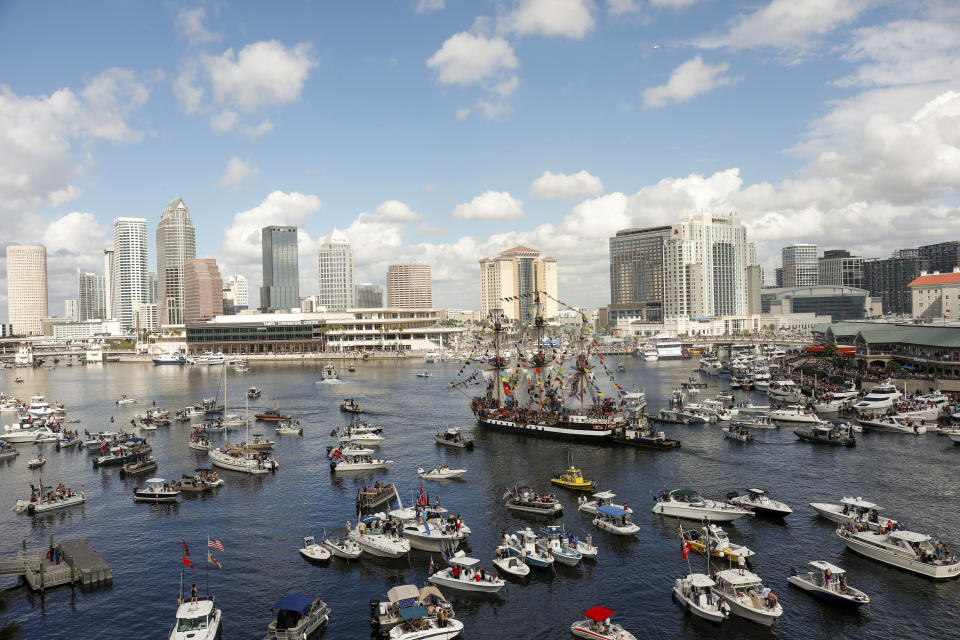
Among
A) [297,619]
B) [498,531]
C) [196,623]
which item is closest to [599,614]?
[498,531]

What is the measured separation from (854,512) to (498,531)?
25.1 meters

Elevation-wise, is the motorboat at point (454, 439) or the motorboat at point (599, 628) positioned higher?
the motorboat at point (454, 439)

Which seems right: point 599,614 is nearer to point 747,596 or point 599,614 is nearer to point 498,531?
point 747,596

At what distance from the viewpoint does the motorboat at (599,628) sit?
29750 millimetres

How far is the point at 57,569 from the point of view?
37719 mm

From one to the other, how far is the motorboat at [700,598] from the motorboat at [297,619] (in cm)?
1906

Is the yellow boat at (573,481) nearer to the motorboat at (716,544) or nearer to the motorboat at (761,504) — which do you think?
the motorboat at (761,504)

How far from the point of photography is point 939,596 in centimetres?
3388

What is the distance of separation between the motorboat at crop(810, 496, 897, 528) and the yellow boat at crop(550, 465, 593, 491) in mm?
17455

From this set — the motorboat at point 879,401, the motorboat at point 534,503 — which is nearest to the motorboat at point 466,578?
the motorboat at point 534,503

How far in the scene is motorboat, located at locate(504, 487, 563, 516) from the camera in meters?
47.5

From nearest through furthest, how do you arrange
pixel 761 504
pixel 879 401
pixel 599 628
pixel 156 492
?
pixel 599 628 < pixel 761 504 < pixel 156 492 < pixel 879 401

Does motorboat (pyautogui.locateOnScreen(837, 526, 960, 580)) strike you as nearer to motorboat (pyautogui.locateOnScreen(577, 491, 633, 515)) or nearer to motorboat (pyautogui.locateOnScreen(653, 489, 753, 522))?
motorboat (pyautogui.locateOnScreen(653, 489, 753, 522))

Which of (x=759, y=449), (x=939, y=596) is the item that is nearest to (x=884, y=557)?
(x=939, y=596)
